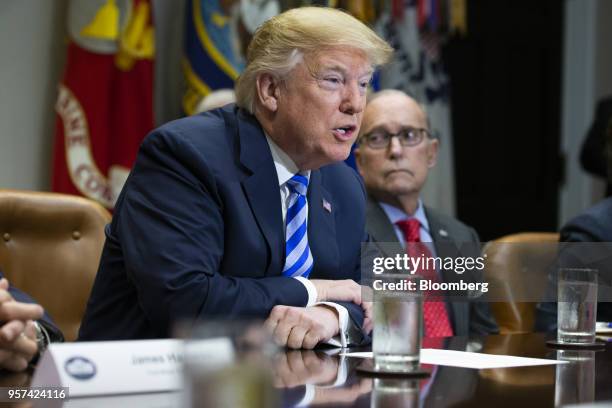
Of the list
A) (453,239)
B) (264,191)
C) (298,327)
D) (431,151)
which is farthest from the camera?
(431,151)

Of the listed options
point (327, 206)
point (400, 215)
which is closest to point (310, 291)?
point (327, 206)

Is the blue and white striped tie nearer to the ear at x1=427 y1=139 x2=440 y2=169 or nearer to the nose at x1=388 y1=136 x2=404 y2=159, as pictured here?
the nose at x1=388 y1=136 x2=404 y2=159

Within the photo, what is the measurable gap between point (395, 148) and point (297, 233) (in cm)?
125

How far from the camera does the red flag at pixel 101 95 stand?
3.89 m

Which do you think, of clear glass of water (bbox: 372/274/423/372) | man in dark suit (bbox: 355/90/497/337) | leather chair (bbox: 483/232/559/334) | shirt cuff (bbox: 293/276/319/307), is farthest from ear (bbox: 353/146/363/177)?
clear glass of water (bbox: 372/274/423/372)

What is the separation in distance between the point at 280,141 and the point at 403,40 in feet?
9.43

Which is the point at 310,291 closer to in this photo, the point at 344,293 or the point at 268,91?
the point at 344,293

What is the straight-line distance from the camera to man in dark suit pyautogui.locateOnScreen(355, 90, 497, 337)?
10.2 ft

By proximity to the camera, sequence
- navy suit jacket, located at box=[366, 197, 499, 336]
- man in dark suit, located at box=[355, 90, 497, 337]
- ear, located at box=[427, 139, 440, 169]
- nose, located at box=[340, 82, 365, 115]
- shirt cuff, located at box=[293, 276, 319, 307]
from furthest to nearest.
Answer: ear, located at box=[427, 139, 440, 169] < man in dark suit, located at box=[355, 90, 497, 337] < navy suit jacket, located at box=[366, 197, 499, 336] < nose, located at box=[340, 82, 365, 115] < shirt cuff, located at box=[293, 276, 319, 307]

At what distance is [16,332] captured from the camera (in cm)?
142

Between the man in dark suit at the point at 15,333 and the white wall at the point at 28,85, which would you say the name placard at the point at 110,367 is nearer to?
the man in dark suit at the point at 15,333

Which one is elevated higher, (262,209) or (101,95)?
(101,95)

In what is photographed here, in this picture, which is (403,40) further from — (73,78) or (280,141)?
(280,141)

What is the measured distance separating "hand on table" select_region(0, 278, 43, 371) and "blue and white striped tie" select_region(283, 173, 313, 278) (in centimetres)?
71
